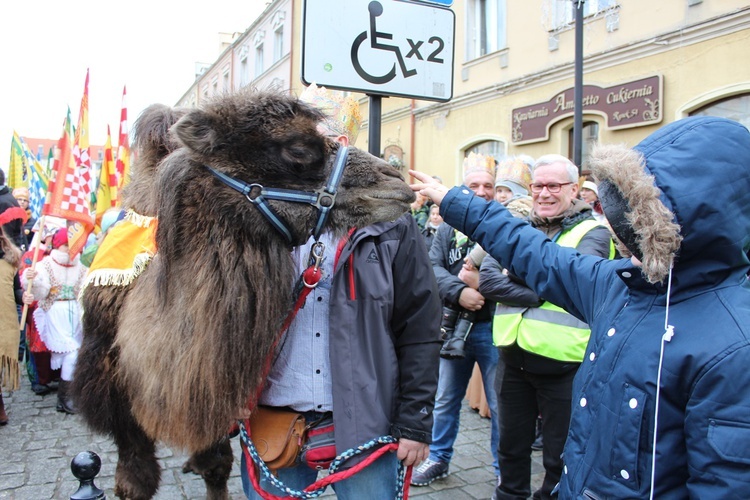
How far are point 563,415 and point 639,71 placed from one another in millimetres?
8984

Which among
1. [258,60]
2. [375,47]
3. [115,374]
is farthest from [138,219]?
[258,60]

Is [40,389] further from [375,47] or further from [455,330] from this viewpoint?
[375,47]

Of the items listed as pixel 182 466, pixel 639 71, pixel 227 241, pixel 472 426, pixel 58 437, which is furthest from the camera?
pixel 639 71

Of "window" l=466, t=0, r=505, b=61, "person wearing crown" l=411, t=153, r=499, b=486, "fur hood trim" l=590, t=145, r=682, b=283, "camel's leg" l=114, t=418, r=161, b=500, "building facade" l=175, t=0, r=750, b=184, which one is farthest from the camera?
"window" l=466, t=0, r=505, b=61

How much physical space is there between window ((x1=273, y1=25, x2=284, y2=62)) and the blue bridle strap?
24747mm

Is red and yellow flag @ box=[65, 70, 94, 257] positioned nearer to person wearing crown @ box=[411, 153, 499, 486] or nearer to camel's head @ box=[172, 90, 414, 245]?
person wearing crown @ box=[411, 153, 499, 486]

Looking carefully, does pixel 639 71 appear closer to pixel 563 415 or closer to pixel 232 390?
pixel 563 415

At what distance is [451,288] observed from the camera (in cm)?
407

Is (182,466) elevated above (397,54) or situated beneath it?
situated beneath

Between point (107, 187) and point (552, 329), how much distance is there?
17.8ft

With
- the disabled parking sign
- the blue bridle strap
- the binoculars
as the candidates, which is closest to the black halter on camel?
the blue bridle strap

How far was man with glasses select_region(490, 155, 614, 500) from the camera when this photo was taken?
317 cm

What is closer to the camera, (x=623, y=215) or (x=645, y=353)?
(x=645, y=353)

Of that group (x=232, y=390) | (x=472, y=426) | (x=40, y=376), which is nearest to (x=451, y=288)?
(x=472, y=426)
